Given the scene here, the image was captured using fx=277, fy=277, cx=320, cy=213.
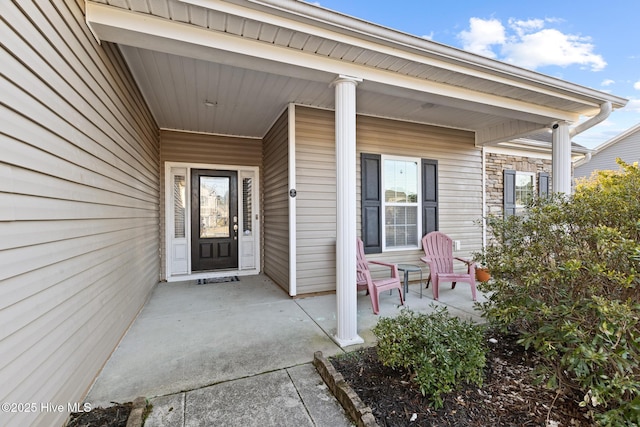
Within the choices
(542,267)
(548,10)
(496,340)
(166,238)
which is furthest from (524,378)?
(548,10)

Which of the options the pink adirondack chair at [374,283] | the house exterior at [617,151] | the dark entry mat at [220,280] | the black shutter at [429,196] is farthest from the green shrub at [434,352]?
the house exterior at [617,151]

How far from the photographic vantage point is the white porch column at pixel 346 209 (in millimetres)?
2570

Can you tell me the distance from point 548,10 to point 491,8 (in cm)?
92

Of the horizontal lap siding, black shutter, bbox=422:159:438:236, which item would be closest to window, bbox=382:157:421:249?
black shutter, bbox=422:159:438:236

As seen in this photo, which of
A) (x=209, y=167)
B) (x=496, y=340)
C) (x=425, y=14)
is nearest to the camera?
(x=496, y=340)

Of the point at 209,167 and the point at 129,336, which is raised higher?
the point at 209,167

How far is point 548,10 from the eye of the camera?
493cm

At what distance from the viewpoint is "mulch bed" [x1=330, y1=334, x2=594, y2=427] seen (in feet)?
5.11

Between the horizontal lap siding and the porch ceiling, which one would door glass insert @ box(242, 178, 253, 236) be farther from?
the horizontal lap siding

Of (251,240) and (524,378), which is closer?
(524,378)

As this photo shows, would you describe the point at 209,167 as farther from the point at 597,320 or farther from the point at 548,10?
the point at 548,10

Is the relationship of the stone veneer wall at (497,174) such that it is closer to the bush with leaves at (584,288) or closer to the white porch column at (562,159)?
the white porch column at (562,159)

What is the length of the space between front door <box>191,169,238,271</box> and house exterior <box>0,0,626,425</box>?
0.03 meters

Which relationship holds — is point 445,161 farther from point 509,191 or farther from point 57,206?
point 57,206
